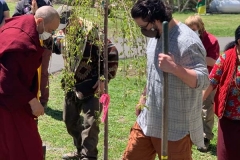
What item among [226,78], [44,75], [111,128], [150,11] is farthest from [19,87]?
[111,128]

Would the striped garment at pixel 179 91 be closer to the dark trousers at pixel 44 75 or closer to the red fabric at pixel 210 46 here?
the red fabric at pixel 210 46

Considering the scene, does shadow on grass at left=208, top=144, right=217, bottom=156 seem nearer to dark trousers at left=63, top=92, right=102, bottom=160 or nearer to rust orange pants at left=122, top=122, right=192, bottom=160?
dark trousers at left=63, top=92, right=102, bottom=160

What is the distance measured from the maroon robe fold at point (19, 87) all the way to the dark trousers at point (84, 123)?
0.84 metres

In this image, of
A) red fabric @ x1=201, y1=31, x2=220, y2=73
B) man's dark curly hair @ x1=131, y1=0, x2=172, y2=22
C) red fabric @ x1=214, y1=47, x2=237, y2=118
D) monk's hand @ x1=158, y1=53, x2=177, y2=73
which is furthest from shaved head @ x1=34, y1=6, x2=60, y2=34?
red fabric @ x1=201, y1=31, x2=220, y2=73

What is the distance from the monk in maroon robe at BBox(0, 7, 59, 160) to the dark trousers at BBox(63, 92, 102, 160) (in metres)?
0.84

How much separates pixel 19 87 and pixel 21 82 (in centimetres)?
7

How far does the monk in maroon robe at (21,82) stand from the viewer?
13.7ft

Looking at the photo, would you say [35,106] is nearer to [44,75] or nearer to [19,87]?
[19,87]

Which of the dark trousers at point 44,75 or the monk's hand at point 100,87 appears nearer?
the monk's hand at point 100,87

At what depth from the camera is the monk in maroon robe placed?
4.19 meters

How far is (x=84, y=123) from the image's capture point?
213 inches

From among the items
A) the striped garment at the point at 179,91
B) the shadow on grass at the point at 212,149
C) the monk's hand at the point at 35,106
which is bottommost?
the shadow on grass at the point at 212,149

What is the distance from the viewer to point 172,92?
3.80m

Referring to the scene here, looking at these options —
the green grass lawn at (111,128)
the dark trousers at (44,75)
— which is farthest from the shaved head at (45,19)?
the dark trousers at (44,75)
